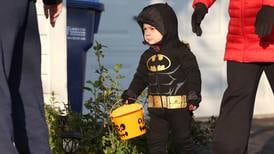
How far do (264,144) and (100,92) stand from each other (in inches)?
69.3

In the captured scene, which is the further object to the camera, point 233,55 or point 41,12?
point 41,12

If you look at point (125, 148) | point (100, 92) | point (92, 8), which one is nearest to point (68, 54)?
point (92, 8)

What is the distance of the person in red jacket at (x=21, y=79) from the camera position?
354 cm

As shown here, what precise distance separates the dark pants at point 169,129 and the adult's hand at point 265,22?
3.26ft

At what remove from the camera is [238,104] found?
4504 mm

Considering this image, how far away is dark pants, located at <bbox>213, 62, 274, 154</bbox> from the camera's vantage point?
4465 mm

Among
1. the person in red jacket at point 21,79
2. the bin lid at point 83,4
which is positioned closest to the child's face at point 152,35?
the person in red jacket at point 21,79

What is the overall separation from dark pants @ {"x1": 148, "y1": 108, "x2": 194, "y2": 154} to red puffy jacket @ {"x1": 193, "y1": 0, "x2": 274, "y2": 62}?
69 centimetres

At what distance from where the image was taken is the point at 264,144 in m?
6.61

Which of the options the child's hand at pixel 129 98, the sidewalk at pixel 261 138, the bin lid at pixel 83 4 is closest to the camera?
the child's hand at pixel 129 98

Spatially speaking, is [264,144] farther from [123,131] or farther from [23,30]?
[23,30]

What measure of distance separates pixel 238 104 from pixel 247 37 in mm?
420

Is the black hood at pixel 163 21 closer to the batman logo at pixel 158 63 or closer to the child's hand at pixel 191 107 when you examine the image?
the batman logo at pixel 158 63

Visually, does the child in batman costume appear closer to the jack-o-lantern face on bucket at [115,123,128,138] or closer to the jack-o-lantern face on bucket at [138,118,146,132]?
the jack-o-lantern face on bucket at [138,118,146,132]
